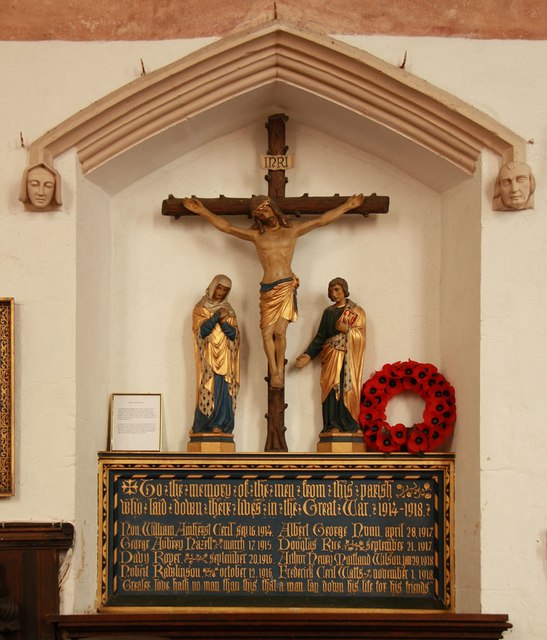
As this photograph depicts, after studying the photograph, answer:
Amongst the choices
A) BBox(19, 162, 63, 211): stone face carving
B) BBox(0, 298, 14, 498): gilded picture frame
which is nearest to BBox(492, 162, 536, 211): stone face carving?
BBox(19, 162, 63, 211): stone face carving

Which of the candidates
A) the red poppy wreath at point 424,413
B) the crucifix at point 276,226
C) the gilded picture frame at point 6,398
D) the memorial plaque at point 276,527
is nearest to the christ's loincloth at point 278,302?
the crucifix at point 276,226

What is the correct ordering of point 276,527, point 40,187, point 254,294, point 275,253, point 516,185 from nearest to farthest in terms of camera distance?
point 516,185
point 40,187
point 276,527
point 275,253
point 254,294

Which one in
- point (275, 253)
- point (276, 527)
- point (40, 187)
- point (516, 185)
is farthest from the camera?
point (275, 253)

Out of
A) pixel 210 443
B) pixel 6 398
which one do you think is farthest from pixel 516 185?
pixel 6 398

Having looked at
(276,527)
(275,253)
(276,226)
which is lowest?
(276,527)

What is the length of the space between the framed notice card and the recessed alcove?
72 mm

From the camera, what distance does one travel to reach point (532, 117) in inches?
237

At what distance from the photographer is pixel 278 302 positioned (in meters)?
6.36

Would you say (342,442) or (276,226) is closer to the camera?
(342,442)

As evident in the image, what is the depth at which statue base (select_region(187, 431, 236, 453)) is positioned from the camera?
6.30 metres

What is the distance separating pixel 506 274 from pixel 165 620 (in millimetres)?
2529

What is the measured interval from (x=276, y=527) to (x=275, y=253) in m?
1.53

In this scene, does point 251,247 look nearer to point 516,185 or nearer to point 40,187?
point 40,187

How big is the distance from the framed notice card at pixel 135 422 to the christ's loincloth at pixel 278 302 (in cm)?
78
